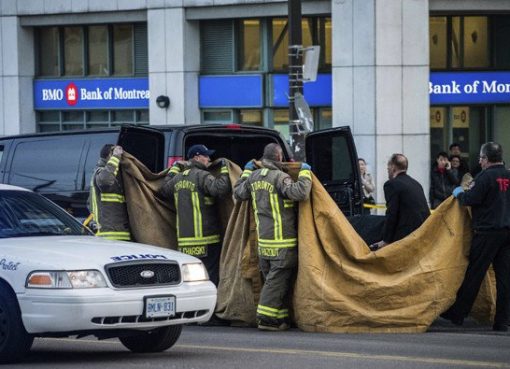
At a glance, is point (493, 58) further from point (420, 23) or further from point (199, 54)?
point (199, 54)

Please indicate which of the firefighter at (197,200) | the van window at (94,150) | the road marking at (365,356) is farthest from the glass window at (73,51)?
the road marking at (365,356)

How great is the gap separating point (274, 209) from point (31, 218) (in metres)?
2.79

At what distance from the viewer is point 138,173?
15117mm

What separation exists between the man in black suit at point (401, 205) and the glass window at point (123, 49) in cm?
1864

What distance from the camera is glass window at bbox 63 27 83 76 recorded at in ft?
109

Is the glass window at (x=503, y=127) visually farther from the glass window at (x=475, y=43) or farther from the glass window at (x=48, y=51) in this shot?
the glass window at (x=48, y=51)

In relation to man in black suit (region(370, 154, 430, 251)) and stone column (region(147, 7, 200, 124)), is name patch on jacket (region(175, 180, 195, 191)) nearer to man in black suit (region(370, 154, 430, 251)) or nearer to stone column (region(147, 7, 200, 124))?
man in black suit (region(370, 154, 430, 251))

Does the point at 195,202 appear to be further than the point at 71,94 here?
No

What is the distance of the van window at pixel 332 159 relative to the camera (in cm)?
1633

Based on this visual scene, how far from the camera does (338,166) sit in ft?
54.1

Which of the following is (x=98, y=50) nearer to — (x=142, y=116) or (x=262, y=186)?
(x=142, y=116)

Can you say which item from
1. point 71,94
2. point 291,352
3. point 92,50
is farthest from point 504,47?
point 291,352

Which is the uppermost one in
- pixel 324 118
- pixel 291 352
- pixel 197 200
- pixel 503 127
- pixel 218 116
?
pixel 218 116

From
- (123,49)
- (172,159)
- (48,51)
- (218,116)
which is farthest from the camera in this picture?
(48,51)
